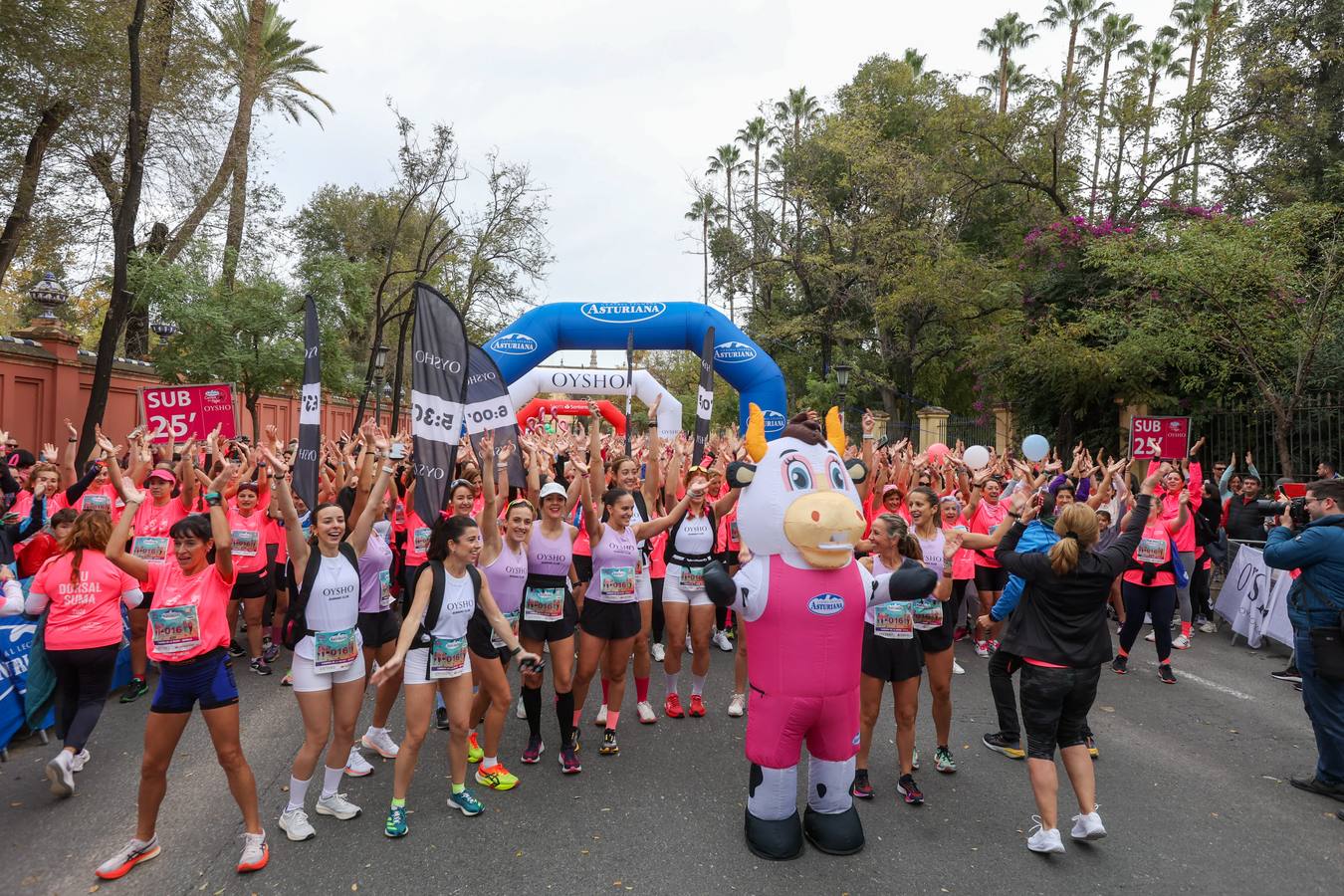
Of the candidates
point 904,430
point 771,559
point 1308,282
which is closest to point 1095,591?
point 771,559

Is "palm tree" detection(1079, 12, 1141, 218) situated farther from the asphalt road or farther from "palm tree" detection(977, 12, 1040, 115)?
the asphalt road

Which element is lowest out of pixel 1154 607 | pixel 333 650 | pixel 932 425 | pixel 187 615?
pixel 1154 607

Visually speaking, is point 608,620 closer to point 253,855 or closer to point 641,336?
point 253,855

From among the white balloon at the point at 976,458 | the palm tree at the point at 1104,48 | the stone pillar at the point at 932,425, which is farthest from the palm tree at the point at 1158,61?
the white balloon at the point at 976,458

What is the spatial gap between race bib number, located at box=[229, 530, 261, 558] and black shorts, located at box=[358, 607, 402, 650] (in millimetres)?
1919

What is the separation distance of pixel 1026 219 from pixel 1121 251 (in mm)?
11685

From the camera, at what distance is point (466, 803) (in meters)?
4.56

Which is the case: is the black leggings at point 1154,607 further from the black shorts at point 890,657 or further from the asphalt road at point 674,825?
the black shorts at point 890,657

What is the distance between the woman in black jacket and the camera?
4.21 m

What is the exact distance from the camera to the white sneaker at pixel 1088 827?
166 inches

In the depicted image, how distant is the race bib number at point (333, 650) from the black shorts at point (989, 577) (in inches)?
252

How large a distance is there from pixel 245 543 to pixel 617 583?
3607 mm

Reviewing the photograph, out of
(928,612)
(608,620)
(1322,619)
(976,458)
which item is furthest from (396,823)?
(976,458)

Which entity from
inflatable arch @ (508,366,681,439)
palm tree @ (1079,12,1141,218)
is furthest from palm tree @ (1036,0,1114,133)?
inflatable arch @ (508,366,681,439)
